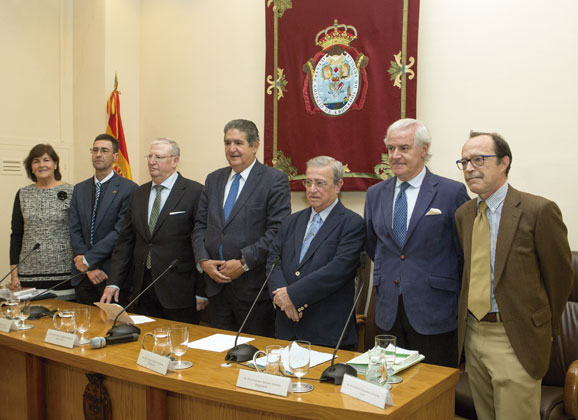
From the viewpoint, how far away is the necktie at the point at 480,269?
7.49ft

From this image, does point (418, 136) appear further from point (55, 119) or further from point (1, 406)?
point (55, 119)

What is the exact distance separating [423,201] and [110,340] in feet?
4.94

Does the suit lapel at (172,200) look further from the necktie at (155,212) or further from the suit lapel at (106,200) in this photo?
the suit lapel at (106,200)

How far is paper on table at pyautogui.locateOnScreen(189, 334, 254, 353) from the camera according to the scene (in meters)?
2.34

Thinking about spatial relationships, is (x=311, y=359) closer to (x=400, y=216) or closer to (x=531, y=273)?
(x=400, y=216)

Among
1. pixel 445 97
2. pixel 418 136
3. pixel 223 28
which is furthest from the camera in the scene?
pixel 223 28

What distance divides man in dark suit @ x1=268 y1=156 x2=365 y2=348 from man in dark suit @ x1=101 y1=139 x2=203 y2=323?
860mm

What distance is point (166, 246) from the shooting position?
340 centimetres

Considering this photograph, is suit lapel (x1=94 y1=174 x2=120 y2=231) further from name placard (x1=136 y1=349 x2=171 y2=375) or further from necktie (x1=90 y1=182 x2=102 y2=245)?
name placard (x1=136 y1=349 x2=171 y2=375)

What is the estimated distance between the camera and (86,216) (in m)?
3.83

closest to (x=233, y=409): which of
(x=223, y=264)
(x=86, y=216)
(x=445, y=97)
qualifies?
(x=223, y=264)

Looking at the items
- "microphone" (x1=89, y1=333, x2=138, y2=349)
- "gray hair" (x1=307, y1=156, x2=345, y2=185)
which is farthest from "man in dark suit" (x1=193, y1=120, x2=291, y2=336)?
"microphone" (x1=89, y1=333, x2=138, y2=349)

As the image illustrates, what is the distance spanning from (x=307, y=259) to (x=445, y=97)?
1684 mm

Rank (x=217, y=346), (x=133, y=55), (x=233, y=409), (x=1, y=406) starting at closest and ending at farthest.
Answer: (x=233, y=409) → (x=217, y=346) → (x=1, y=406) → (x=133, y=55)
